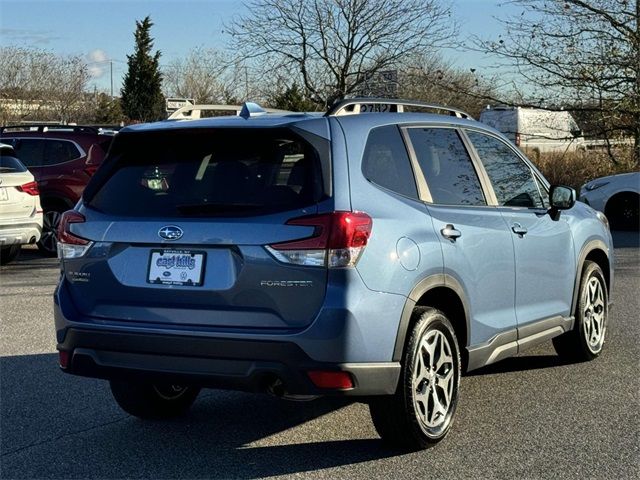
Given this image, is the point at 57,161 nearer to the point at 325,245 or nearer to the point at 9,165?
the point at 9,165

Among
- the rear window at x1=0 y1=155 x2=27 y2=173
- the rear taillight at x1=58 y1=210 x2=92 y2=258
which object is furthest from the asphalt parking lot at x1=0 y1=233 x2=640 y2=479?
the rear window at x1=0 y1=155 x2=27 y2=173

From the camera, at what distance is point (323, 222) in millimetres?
4477

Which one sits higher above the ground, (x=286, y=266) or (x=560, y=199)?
(x=560, y=199)

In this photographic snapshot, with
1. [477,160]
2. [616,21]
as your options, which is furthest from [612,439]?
[616,21]

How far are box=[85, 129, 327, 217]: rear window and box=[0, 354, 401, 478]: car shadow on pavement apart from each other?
1296mm

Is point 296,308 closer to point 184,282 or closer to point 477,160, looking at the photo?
point 184,282

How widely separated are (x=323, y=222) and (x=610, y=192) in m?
14.2

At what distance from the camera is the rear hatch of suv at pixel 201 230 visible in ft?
14.8

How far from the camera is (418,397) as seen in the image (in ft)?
16.4

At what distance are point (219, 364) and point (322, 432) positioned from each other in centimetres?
116

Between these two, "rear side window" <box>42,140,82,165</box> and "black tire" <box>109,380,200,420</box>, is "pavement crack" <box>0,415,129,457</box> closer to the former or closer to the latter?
"black tire" <box>109,380,200,420</box>

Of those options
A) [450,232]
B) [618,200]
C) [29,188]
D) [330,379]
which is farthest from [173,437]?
[618,200]

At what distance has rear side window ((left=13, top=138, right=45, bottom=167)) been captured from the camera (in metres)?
15.7

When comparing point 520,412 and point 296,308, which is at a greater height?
point 296,308
